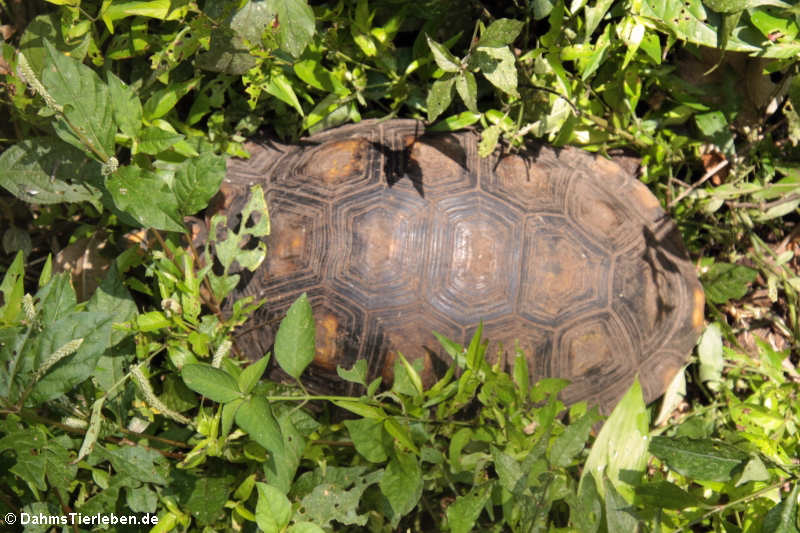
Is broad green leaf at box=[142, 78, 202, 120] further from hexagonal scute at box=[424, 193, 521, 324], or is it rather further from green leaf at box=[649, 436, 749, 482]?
green leaf at box=[649, 436, 749, 482]

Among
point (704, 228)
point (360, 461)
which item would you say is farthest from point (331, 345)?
point (704, 228)

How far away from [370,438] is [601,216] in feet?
4.38

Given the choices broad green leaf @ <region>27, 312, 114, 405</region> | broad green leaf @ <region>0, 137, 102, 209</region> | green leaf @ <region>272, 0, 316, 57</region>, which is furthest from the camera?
broad green leaf @ <region>0, 137, 102, 209</region>

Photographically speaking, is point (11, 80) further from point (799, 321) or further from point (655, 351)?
point (799, 321)

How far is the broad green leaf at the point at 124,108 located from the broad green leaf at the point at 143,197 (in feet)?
0.65

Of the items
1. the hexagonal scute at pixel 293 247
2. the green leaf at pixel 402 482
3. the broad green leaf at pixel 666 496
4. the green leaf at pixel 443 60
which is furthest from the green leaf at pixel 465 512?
the green leaf at pixel 443 60

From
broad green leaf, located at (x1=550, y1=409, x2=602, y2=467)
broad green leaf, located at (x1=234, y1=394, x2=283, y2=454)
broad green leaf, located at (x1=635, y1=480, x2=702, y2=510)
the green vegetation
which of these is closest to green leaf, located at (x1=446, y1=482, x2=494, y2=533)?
the green vegetation

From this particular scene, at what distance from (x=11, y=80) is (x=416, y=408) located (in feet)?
6.01

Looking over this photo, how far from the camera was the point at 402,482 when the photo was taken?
5.94 feet

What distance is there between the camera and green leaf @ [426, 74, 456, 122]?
2191 mm

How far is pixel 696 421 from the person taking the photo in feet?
8.80

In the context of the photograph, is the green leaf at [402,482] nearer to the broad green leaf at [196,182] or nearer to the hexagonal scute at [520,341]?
the hexagonal scute at [520,341]

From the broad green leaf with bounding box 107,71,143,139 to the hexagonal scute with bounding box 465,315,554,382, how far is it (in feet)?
4.31

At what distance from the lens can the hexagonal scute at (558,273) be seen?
231 centimetres
